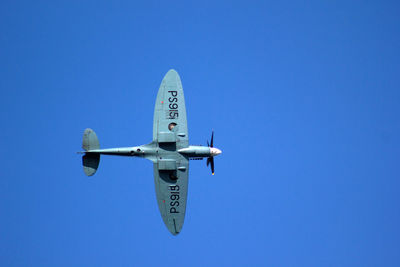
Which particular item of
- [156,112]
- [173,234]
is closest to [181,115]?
[156,112]

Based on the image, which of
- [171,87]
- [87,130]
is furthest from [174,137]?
[87,130]

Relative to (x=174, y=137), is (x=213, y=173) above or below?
below

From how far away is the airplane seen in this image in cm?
2752

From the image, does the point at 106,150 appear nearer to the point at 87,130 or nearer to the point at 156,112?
the point at 87,130

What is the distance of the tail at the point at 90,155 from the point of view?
89.5 feet

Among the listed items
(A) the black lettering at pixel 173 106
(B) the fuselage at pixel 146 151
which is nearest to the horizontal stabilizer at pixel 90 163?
(B) the fuselage at pixel 146 151

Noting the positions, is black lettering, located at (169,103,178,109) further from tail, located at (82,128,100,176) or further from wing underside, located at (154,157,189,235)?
tail, located at (82,128,100,176)

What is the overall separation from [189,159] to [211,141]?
6.82 ft

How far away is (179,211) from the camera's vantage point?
28.7 meters

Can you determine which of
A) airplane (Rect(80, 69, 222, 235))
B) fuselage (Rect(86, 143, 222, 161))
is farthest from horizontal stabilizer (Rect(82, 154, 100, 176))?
fuselage (Rect(86, 143, 222, 161))

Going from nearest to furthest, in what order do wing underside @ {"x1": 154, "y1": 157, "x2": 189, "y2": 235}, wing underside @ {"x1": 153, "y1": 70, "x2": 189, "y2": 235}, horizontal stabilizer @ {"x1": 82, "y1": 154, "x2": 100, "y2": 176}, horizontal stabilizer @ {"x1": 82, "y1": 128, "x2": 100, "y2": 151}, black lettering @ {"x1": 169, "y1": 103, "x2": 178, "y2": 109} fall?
horizontal stabilizer @ {"x1": 82, "y1": 128, "x2": 100, "y2": 151}, horizontal stabilizer @ {"x1": 82, "y1": 154, "x2": 100, "y2": 176}, wing underside @ {"x1": 153, "y1": 70, "x2": 189, "y2": 235}, wing underside @ {"x1": 154, "y1": 157, "x2": 189, "y2": 235}, black lettering @ {"x1": 169, "y1": 103, "x2": 178, "y2": 109}

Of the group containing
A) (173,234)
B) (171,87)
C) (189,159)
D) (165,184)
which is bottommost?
(173,234)

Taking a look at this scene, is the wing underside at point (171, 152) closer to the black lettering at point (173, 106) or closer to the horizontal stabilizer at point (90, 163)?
the black lettering at point (173, 106)

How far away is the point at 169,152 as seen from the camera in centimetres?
2773
